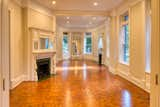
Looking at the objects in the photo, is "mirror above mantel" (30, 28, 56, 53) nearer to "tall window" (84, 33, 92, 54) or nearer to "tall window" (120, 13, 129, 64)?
"tall window" (120, 13, 129, 64)

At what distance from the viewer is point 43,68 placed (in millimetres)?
7852

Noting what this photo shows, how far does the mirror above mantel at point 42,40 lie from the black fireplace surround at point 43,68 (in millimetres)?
441

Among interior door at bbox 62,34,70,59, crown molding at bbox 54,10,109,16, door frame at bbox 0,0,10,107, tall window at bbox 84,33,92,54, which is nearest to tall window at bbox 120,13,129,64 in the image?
crown molding at bbox 54,10,109,16

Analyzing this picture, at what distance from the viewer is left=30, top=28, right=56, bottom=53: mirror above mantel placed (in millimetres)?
6902

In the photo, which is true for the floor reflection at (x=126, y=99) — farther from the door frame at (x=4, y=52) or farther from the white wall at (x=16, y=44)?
the white wall at (x=16, y=44)

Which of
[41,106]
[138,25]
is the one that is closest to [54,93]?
[41,106]

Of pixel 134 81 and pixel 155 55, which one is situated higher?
pixel 155 55

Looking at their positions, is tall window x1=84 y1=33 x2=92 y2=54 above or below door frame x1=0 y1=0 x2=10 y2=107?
above

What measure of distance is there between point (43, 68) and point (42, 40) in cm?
120

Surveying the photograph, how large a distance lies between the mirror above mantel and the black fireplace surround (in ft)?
1.45

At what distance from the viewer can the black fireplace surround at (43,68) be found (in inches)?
285

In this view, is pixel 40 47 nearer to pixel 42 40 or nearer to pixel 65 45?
pixel 42 40

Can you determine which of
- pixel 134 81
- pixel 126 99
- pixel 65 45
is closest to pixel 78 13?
pixel 134 81

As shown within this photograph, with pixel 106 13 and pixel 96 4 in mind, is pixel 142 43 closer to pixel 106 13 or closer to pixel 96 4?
pixel 96 4
